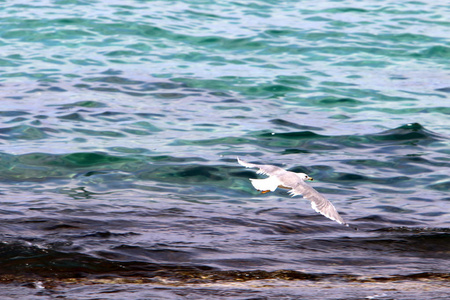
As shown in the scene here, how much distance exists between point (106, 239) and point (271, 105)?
667cm

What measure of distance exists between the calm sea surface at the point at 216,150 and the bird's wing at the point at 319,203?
1.66 feet

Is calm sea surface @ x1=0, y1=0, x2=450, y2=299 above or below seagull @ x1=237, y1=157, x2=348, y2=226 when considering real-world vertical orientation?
below

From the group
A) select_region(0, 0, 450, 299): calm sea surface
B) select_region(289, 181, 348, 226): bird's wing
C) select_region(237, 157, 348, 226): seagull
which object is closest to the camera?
select_region(0, 0, 450, 299): calm sea surface

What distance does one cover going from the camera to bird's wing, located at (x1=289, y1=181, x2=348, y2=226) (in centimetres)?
672

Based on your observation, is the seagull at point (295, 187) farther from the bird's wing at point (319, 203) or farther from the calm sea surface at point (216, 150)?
the calm sea surface at point (216, 150)

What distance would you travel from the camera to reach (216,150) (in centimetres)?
1088

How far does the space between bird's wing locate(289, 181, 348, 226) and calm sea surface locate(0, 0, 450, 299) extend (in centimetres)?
51

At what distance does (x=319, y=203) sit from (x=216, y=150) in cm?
409

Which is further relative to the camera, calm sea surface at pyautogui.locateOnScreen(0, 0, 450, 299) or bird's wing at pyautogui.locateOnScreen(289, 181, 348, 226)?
bird's wing at pyautogui.locateOnScreen(289, 181, 348, 226)

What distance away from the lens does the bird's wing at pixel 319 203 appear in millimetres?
6723

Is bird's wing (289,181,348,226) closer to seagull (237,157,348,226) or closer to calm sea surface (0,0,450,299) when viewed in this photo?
seagull (237,157,348,226)

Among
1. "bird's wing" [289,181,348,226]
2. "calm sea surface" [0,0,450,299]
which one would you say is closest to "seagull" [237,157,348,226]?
"bird's wing" [289,181,348,226]

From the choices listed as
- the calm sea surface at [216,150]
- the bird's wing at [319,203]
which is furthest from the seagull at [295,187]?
the calm sea surface at [216,150]

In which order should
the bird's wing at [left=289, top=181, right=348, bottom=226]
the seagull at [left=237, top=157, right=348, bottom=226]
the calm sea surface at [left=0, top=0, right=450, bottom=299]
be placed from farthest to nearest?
the seagull at [left=237, top=157, right=348, bottom=226]
the bird's wing at [left=289, top=181, right=348, bottom=226]
the calm sea surface at [left=0, top=0, right=450, bottom=299]
